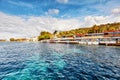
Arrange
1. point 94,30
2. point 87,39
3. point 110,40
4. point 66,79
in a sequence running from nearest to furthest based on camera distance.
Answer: point 66,79 < point 110,40 < point 87,39 < point 94,30

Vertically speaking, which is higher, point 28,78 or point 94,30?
point 94,30

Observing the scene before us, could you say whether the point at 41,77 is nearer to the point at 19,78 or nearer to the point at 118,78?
the point at 19,78

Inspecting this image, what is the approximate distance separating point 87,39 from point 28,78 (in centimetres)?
11085

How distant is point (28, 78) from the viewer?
2048 cm

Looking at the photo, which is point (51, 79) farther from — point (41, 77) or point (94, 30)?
Answer: point (94, 30)

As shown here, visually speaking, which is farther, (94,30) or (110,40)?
(94,30)

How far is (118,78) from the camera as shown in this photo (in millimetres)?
20641

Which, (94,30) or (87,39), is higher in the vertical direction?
(94,30)

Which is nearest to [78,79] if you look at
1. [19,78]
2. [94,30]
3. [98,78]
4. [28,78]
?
[98,78]

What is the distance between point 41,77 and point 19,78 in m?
3.58

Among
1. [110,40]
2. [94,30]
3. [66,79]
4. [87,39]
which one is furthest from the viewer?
[94,30]

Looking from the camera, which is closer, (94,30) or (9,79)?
(9,79)

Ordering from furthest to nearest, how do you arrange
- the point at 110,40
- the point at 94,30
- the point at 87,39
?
the point at 94,30, the point at 87,39, the point at 110,40

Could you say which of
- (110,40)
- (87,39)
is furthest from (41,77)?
(87,39)
